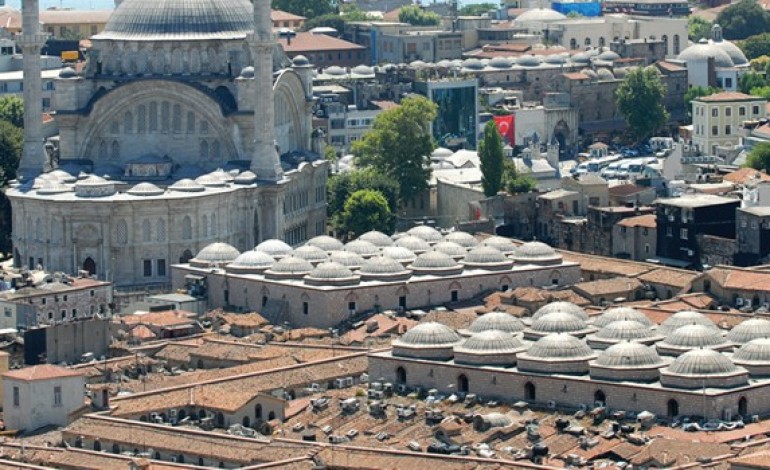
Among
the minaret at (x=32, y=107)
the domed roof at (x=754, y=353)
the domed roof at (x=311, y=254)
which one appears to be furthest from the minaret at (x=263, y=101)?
the domed roof at (x=754, y=353)

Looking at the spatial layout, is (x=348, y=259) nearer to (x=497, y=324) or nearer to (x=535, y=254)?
(x=535, y=254)

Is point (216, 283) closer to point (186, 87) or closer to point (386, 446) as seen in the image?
point (186, 87)

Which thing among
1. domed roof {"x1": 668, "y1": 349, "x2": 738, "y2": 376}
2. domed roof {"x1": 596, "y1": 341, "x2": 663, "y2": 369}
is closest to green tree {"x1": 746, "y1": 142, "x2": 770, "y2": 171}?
domed roof {"x1": 596, "y1": 341, "x2": 663, "y2": 369}

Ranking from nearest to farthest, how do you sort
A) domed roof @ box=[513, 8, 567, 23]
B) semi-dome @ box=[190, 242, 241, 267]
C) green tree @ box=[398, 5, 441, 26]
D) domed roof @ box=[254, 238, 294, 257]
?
semi-dome @ box=[190, 242, 241, 267], domed roof @ box=[254, 238, 294, 257], domed roof @ box=[513, 8, 567, 23], green tree @ box=[398, 5, 441, 26]

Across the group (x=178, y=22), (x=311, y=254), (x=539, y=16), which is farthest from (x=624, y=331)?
(x=539, y=16)

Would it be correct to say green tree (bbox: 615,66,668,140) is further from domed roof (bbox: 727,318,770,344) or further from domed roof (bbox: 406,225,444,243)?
domed roof (bbox: 727,318,770,344)

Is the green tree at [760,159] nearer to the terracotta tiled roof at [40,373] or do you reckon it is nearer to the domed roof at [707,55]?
the domed roof at [707,55]
